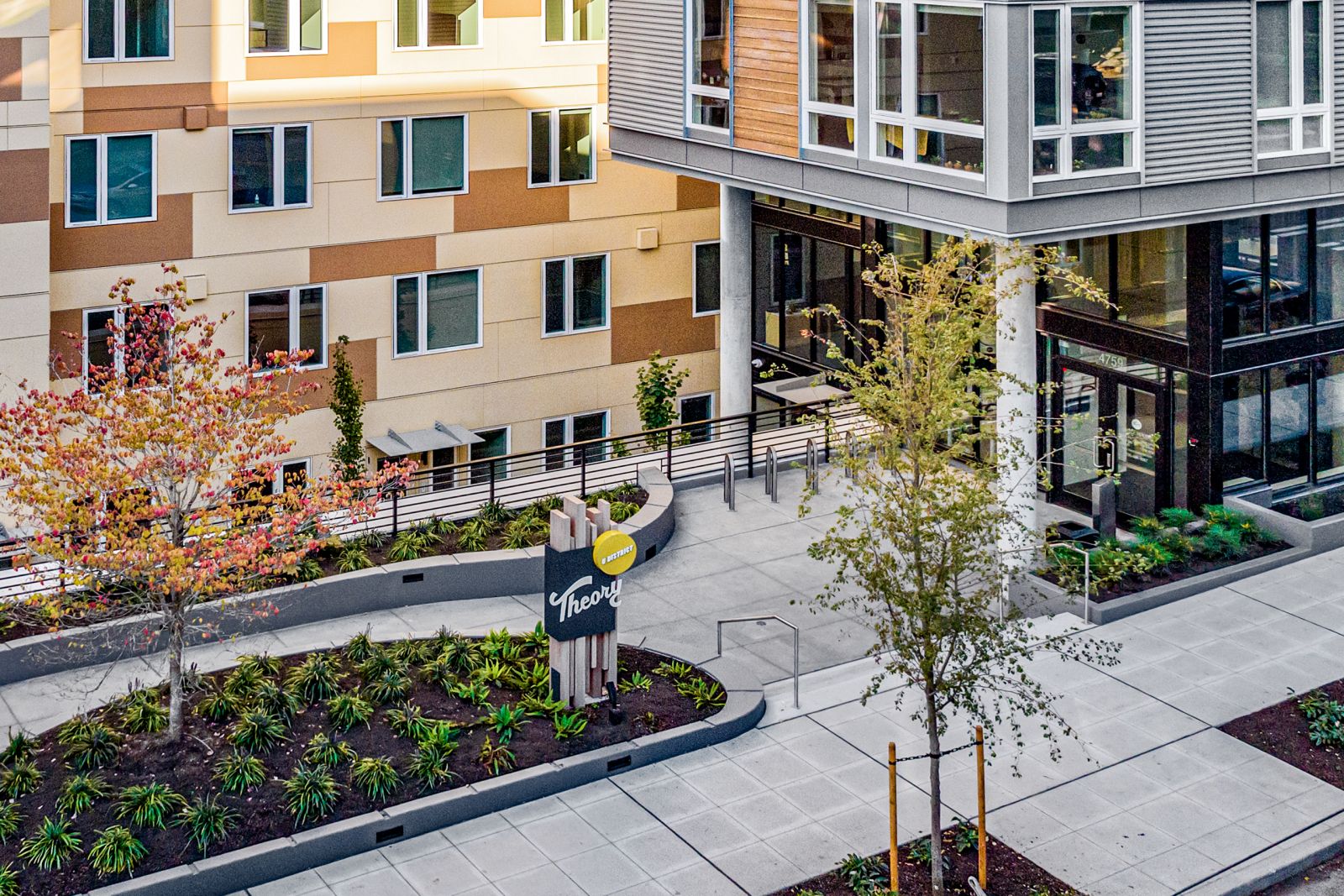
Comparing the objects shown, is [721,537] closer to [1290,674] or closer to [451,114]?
[1290,674]

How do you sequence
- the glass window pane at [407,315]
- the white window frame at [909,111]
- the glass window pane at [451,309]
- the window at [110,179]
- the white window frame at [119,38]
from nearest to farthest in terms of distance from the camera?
1. the white window frame at [909,111]
2. the white window frame at [119,38]
3. the window at [110,179]
4. the glass window pane at [407,315]
5. the glass window pane at [451,309]

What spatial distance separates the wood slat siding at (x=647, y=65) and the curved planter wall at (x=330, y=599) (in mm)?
6538

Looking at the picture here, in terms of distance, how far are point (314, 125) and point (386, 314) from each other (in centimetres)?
331

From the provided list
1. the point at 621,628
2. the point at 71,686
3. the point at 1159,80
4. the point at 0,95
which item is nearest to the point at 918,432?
the point at 621,628

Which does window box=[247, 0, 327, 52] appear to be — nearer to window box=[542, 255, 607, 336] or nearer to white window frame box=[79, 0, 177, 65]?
white window frame box=[79, 0, 177, 65]

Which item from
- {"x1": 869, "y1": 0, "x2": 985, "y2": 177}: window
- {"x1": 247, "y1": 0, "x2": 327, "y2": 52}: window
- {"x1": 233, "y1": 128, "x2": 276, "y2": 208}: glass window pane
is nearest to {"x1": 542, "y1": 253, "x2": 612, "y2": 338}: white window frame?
{"x1": 233, "y1": 128, "x2": 276, "y2": 208}: glass window pane

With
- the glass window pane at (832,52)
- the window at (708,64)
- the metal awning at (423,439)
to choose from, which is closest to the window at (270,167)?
the metal awning at (423,439)

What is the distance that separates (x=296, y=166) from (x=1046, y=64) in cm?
1278

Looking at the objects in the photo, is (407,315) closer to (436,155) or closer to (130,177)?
(436,155)

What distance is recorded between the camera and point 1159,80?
18906mm

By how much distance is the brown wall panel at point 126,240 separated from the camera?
78.2 feet

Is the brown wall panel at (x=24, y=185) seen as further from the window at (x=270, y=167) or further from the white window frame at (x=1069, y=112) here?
the white window frame at (x=1069, y=112)

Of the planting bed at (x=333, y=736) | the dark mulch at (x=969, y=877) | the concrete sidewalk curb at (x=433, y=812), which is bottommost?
the dark mulch at (x=969, y=877)

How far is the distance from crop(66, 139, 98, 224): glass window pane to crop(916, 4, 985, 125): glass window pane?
12.6 metres
